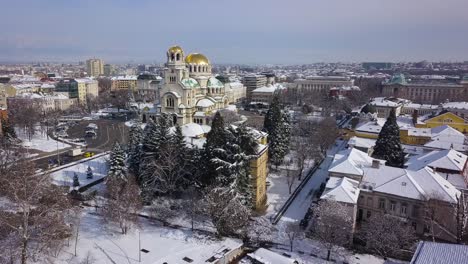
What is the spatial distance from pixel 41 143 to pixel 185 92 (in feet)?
92.7

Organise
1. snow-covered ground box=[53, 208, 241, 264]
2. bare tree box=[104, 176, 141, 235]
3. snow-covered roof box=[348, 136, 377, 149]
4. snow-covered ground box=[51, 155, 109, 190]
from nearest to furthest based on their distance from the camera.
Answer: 1. snow-covered ground box=[53, 208, 241, 264]
2. bare tree box=[104, 176, 141, 235]
3. snow-covered ground box=[51, 155, 109, 190]
4. snow-covered roof box=[348, 136, 377, 149]

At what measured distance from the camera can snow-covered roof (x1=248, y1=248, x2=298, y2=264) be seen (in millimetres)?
25797

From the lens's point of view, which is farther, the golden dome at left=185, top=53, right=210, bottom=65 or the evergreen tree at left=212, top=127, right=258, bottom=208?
the golden dome at left=185, top=53, right=210, bottom=65

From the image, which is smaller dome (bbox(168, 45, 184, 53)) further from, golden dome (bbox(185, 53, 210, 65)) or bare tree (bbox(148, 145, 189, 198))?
bare tree (bbox(148, 145, 189, 198))

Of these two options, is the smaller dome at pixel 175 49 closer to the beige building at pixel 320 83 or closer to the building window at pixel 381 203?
the building window at pixel 381 203

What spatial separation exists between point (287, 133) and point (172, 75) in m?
24.7

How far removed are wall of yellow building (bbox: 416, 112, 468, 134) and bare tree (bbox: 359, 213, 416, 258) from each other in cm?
3925

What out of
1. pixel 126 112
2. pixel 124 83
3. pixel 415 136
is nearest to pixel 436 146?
pixel 415 136

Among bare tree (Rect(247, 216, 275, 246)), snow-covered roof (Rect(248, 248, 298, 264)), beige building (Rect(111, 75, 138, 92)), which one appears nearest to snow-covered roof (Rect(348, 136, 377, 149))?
bare tree (Rect(247, 216, 275, 246))

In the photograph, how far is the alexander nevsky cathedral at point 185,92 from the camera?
62594mm

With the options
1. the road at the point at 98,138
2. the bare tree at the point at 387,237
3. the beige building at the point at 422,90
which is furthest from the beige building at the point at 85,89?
the beige building at the point at 422,90

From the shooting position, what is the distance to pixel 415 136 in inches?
2180

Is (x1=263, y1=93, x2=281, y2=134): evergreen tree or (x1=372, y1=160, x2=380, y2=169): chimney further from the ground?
(x1=263, y1=93, x2=281, y2=134): evergreen tree

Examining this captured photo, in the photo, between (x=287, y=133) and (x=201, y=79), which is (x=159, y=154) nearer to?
(x=287, y=133)
